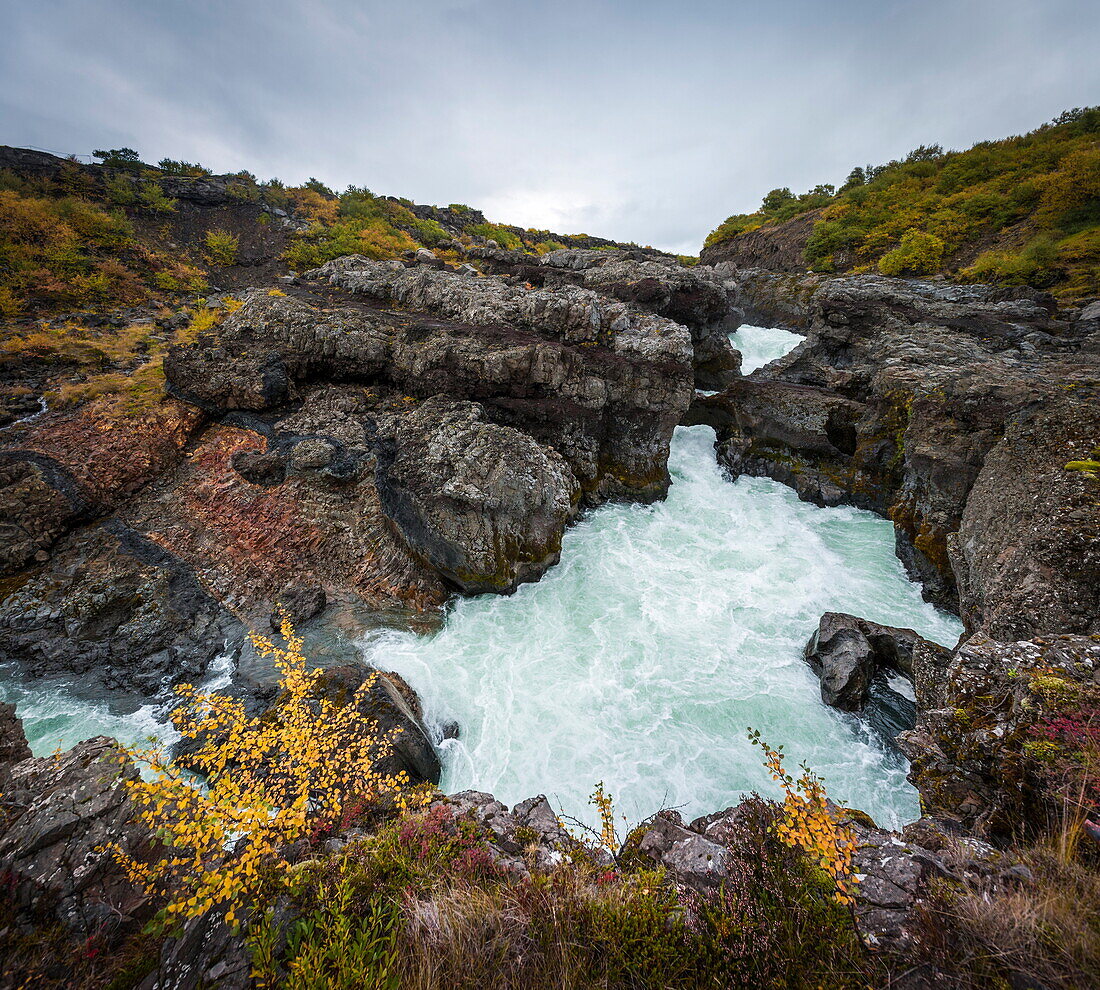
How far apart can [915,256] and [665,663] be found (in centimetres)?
3846

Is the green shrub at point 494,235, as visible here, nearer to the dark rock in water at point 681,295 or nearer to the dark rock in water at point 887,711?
the dark rock in water at point 681,295

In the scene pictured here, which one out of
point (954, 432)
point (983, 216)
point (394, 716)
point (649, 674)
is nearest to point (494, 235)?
point (983, 216)

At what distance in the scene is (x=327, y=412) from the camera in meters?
15.9

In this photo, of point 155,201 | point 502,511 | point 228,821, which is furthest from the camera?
point 155,201

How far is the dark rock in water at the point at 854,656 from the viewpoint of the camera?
9.95 m

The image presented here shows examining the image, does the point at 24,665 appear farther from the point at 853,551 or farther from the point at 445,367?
the point at 853,551

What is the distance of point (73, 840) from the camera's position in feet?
15.6

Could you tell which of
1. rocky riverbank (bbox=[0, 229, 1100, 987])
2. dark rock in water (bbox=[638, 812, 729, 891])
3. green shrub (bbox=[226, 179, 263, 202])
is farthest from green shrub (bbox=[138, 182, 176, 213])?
dark rock in water (bbox=[638, 812, 729, 891])

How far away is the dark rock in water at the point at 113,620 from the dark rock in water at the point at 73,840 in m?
4.86

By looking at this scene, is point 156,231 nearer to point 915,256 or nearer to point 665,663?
point 665,663

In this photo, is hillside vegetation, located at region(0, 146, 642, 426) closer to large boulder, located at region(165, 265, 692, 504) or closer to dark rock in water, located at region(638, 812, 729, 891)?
large boulder, located at region(165, 265, 692, 504)

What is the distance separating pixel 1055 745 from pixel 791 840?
11.6ft

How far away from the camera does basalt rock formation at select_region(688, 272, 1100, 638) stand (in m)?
8.09

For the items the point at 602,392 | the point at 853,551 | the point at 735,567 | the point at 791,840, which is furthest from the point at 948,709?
the point at 602,392
